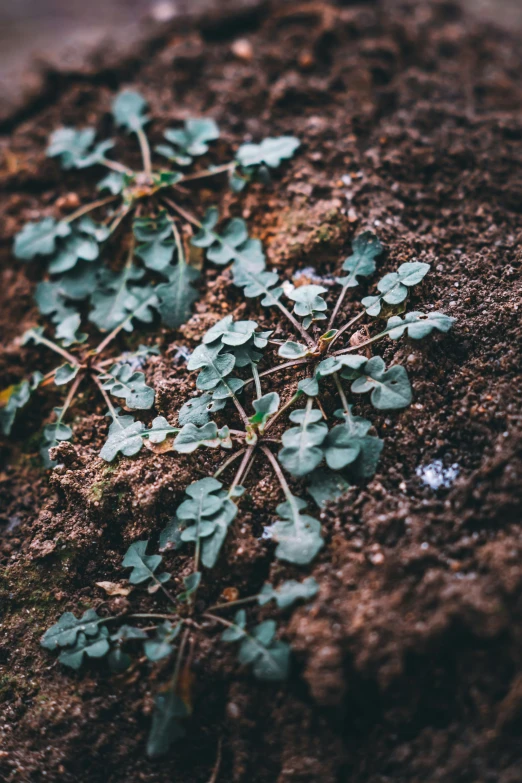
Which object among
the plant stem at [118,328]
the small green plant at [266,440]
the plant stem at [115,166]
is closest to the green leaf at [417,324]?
the small green plant at [266,440]

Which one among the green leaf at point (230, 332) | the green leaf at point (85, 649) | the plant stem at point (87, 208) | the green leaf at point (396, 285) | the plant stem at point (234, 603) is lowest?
the green leaf at point (85, 649)

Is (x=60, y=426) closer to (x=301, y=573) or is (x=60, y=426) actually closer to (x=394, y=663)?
(x=301, y=573)

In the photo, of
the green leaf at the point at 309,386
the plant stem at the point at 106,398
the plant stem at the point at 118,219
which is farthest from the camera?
the plant stem at the point at 118,219

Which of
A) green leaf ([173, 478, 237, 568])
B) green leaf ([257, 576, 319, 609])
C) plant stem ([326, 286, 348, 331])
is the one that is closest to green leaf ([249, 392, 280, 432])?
green leaf ([173, 478, 237, 568])

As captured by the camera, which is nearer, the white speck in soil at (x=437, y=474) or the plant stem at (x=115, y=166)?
the white speck in soil at (x=437, y=474)

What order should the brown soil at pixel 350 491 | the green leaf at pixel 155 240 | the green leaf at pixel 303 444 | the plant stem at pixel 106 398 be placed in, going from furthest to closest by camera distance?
1. the green leaf at pixel 155 240
2. the plant stem at pixel 106 398
3. the green leaf at pixel 303 444
4. the brown soil at pixel 350 491

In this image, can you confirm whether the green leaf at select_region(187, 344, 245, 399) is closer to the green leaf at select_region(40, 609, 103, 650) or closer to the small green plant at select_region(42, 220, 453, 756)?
the small green plant at select_region(42, 220, 453, 756)

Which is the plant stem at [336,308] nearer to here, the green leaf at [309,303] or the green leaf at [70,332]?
the green leaf at [309,303]
